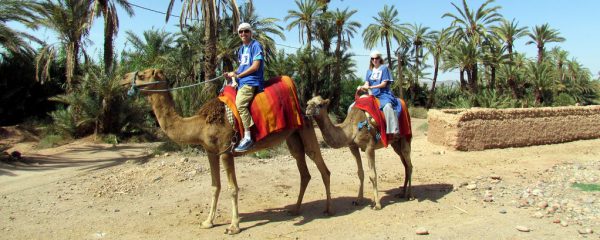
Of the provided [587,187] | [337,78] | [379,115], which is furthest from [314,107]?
[337,78]

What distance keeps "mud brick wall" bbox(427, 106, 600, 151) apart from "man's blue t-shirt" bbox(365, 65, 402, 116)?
21.2 ft

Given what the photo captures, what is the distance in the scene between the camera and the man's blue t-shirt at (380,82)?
758 cm

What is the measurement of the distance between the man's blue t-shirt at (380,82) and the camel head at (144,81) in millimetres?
3442

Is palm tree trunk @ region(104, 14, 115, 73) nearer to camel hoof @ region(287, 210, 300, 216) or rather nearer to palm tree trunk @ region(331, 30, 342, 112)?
camel hoof @ region(287, 210, 300, 216)

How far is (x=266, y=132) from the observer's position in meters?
6.11

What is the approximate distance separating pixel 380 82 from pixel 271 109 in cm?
229

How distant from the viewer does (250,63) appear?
6.30 metres

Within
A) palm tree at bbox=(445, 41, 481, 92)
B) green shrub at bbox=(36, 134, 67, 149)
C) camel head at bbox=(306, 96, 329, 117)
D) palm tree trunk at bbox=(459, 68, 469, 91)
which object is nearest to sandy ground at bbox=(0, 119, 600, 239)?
camel head at bbox=(306, 96, 329, 117)

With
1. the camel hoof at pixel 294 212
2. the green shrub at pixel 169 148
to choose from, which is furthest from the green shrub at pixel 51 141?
the camel hoof at pixel 294 212

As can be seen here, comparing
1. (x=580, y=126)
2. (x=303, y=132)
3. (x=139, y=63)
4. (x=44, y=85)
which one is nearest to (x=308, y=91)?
(x=139, y=63)

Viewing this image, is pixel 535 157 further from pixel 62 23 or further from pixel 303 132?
pixel 62 23

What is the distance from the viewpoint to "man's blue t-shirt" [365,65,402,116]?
7.58 metres

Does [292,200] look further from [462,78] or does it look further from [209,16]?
[462,78]

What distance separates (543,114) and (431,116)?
384cm
